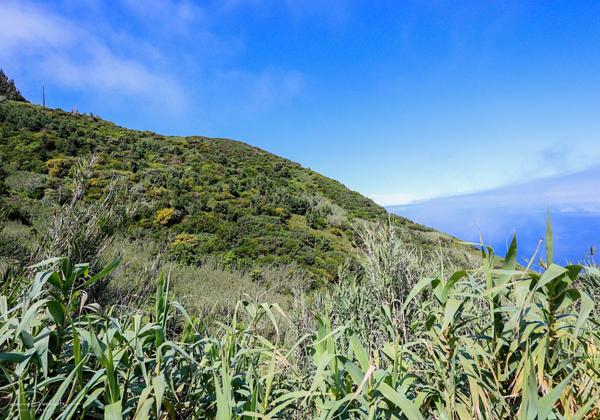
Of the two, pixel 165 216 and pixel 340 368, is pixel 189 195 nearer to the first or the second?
pixel 165 216

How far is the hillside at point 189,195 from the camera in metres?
13.7

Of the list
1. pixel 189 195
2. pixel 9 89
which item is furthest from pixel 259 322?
pixel 9 89

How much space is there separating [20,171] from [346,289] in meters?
18.8

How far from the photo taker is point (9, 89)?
105ft

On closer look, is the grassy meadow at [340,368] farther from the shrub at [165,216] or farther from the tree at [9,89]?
the tree at [9,89]

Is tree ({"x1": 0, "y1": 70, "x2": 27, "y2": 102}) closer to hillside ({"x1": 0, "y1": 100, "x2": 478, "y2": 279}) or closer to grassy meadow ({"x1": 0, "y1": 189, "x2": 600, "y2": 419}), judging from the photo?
hillside ({"x1": 0, "y1": 100, "x2": 478, "y2": 279})

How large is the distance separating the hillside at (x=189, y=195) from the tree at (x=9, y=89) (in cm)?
564

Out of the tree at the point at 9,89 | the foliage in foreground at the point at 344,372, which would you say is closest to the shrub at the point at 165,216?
the foliage in foreground at the point at 344,372

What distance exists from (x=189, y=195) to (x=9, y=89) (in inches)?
1105

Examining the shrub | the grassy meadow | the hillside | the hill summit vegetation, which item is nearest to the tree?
the hillside

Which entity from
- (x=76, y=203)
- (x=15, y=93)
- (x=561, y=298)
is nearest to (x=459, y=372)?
(x=561, y=298)

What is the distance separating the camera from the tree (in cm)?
3066

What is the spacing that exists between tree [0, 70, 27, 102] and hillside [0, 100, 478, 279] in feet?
18.5

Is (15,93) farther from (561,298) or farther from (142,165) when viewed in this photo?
(561,298)
